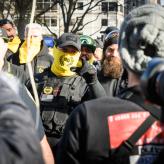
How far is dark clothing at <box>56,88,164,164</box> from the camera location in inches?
86.7

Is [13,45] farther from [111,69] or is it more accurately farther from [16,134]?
[16,134]

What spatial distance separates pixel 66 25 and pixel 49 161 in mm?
23043

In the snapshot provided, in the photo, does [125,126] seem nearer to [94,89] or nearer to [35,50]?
[94,89]

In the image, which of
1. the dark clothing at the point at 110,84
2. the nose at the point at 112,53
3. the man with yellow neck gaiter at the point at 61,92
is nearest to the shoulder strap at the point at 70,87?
the man with yellow neck gaiter at the point at 61,92

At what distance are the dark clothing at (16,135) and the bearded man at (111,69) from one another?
121 inches

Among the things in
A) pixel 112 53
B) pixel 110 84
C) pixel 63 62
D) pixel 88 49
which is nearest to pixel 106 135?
pixel 110 84

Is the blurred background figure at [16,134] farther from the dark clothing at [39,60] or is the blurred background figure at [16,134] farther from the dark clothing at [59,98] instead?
the dark clothing at [39,60]

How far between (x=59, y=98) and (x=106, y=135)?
7.93 feet

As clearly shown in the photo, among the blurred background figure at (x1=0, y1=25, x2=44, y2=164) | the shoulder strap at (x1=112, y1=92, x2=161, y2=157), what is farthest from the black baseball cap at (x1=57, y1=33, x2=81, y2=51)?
the blurred background figure at (x1=0, y1=25, x2=44, y2=164)

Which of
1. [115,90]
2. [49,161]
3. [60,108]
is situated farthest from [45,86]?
[49,161]

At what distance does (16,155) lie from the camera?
4.98ft

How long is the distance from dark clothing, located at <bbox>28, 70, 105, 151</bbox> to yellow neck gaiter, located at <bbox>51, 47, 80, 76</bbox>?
129mm

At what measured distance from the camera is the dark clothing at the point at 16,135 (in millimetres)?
1519

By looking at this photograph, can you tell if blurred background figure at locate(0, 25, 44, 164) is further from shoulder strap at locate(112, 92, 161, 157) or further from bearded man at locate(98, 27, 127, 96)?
bearded man at locate(98, 27, 127, 96)
